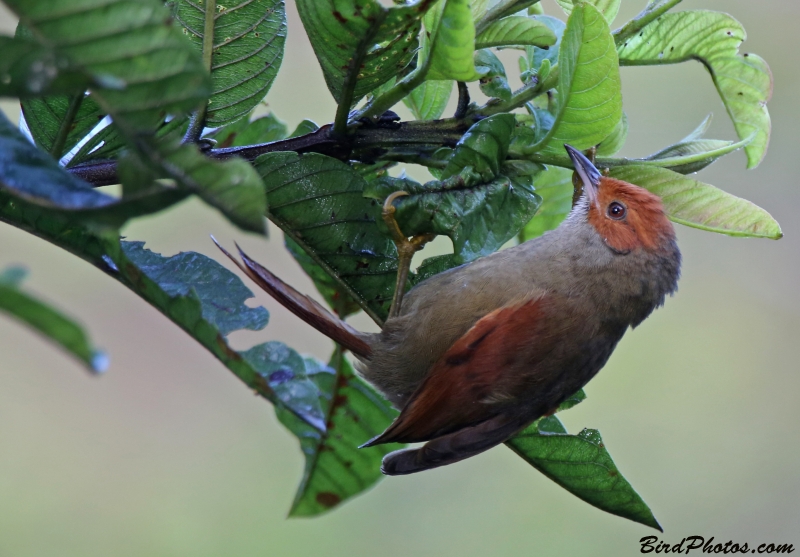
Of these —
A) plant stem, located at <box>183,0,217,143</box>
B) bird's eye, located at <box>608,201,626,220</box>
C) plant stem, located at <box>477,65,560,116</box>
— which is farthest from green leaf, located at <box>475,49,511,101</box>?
bird's eye, located at <box>608,201,626,220</box>

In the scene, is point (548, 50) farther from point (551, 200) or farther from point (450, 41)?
point (551, 200)

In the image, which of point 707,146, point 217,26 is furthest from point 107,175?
point 707,146

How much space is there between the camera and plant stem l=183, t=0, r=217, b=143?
2.02m

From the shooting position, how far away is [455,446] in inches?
103

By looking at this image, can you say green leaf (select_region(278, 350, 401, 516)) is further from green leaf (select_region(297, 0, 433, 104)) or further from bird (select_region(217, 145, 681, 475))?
green leaf (select_region(297, 0, 433, 104))

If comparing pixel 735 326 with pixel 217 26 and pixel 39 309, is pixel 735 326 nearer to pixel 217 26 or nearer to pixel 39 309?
pixel 217 26

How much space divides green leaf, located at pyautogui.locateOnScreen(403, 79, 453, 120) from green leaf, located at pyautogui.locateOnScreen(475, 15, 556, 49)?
0.22 metres

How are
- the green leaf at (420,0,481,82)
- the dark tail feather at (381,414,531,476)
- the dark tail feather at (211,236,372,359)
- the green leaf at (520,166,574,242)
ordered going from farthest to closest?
the green leaf at (520,166,574,242) → the dark tail feather at (381,414,531,476) → the dark tail feather at (211,236,372,359) → the green leaf at (420,0,481,82)

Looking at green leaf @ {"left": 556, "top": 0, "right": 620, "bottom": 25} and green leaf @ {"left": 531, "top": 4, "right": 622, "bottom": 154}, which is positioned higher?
green leaf @ {"left": 556, "top": 0, "right": 620, "bottom": 25}

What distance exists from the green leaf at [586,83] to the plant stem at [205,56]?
0.87 metres

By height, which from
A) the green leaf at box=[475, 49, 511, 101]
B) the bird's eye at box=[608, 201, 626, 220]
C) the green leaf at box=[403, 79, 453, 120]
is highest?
the green leaf at box=[403, 79, 453, 120]

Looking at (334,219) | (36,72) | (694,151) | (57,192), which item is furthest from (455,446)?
(36,72)

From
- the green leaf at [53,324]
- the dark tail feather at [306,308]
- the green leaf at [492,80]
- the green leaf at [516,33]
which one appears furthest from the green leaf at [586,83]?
the green leaf at [53,324]

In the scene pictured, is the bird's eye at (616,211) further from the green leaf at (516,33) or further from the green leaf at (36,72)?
the green leaf at (36,72)
